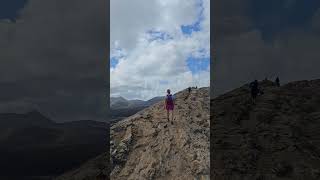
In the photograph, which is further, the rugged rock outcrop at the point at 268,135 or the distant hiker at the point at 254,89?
the distant hiker at the point at 254,89

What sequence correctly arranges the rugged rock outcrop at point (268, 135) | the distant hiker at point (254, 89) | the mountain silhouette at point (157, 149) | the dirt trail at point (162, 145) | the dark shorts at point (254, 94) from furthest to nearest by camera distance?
the dark shorts at point (254, 94)
the distant hiker at point (254, 89)
the dirt trail at point (162, 145)
the mountain silhouette at point (157, 149)
the rugged rock outcrop at point (268, 135)

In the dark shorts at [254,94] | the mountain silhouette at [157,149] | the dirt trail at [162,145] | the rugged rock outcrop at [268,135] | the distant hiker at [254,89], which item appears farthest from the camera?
the dark shorts at [254,94]

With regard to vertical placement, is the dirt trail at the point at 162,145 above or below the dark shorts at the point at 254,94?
below

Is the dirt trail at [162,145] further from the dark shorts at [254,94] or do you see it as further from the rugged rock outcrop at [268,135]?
the dark shorts at [254,94]

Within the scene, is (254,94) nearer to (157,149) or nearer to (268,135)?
(268,135)

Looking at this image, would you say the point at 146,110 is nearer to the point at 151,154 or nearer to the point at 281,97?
the point at 151,154

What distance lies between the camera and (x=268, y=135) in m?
32.4

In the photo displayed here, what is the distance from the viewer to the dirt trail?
30203 millimetres

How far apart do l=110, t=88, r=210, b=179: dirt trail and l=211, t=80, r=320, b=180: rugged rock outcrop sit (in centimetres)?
106

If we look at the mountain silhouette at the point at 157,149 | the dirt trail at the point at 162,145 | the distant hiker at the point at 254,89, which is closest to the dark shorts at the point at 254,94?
the distant hiker at the point at 254,89

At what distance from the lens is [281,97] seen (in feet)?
123

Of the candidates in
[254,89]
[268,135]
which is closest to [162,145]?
[268,135]

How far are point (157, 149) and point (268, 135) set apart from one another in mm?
7924

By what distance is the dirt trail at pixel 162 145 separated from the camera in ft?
99.1
